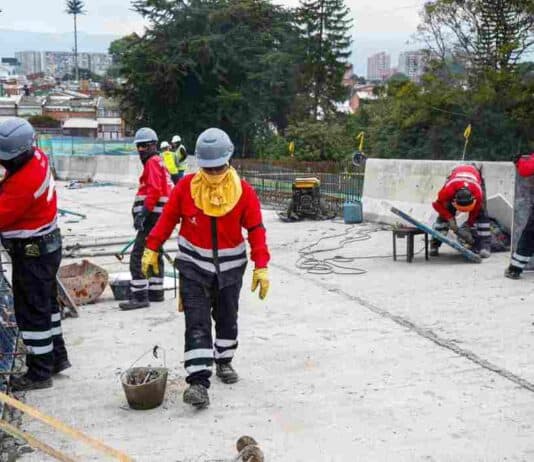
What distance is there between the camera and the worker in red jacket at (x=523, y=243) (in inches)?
340

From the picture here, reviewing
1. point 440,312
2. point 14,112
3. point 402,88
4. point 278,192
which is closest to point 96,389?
point 440,312

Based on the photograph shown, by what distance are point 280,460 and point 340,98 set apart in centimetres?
4536

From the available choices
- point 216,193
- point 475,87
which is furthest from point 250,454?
point 475,87

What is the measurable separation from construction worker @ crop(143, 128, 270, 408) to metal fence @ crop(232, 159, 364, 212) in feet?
35.1

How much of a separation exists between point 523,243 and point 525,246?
1.7 inches

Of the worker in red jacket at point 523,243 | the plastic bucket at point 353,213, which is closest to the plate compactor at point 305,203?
the plastic bucket at point 353,213

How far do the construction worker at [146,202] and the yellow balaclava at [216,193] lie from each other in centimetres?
262

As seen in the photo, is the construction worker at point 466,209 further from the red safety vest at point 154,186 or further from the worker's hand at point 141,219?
the worker's hand at point 141,219

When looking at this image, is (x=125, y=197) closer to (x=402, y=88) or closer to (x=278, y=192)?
(x=278, y=192)

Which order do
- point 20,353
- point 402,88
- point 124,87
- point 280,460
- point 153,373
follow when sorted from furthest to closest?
point 124,87, point 402,88, point 20,353, point 153,373, point 280,460

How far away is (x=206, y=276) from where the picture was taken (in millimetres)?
5191

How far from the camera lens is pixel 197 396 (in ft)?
16.0

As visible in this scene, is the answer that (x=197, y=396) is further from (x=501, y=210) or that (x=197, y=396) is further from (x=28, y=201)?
(x=501, y=210)

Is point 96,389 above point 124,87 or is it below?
below
